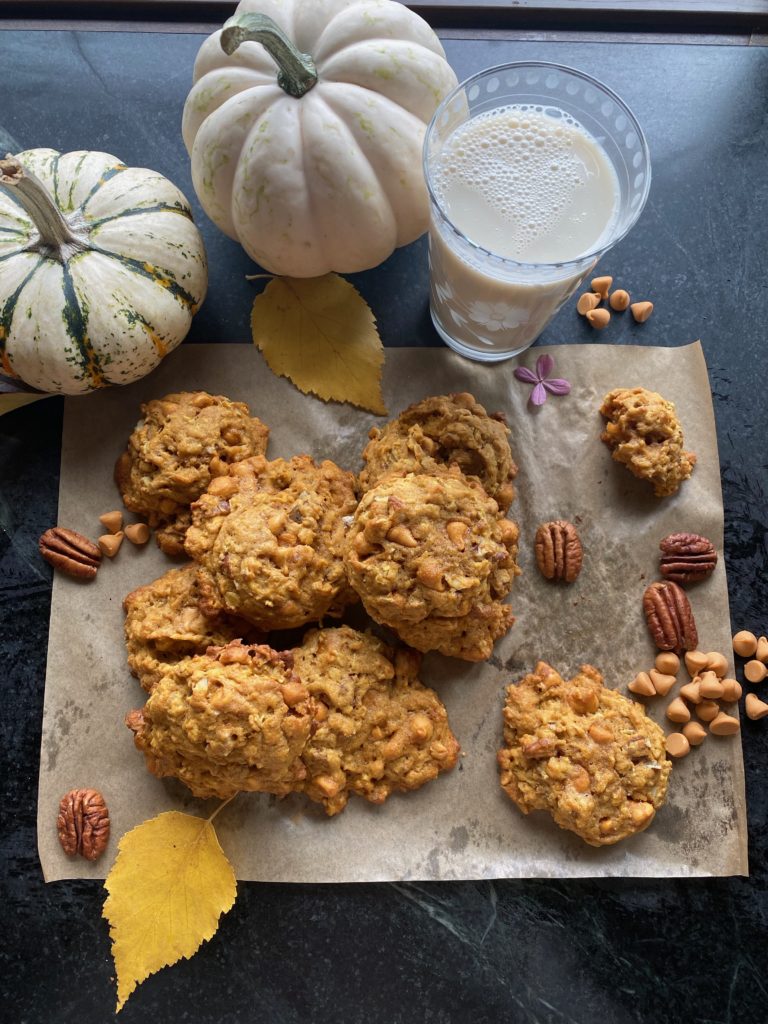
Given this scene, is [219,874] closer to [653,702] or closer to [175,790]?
[175,790]

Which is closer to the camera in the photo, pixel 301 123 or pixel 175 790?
pixel 301 123

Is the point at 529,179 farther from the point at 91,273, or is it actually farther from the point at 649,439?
the point at 91,273

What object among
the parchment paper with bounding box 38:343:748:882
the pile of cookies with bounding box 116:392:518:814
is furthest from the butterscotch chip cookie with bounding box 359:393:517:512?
the parchment paper with bounding box 38:343:748:882

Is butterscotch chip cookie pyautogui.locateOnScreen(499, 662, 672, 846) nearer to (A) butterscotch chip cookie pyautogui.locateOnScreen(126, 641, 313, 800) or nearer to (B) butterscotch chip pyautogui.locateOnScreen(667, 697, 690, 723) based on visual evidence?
(B) butterscotch chip pyautogui.locateOnScreen(667, 697, 690, 723)

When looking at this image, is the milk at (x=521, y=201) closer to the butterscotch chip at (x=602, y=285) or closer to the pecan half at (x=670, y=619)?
the butterscotch chip at (x=602, y=285)

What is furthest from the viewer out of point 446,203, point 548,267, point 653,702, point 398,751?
point 653,702

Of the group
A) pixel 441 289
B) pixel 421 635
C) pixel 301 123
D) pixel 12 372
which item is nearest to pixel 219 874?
pixel 421 635

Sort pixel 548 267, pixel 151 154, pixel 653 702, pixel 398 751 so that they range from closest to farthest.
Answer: pixel 548 267 < pixel 398 751 < pixel 653 702 < pixel 151 154
